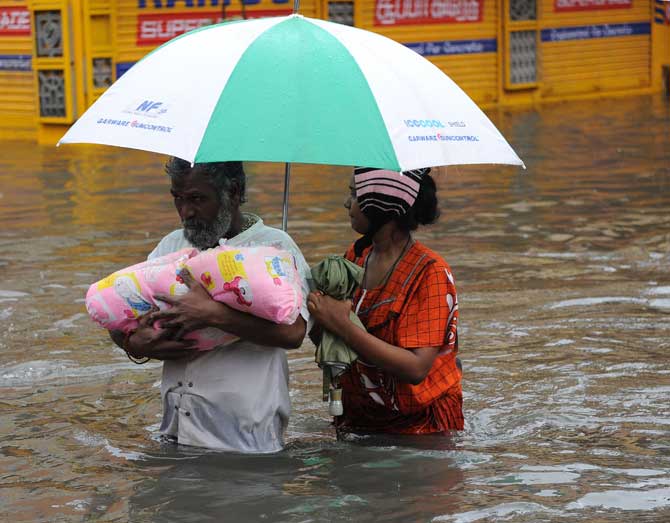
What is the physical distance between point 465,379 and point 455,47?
15672 millimetres

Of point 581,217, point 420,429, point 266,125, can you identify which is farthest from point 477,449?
point 581,217

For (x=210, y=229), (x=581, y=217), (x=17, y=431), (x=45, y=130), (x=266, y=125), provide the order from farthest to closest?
(x=45, y=130), (x=581, y=217), (x=17, y=431), (x=210, y=229), (x=266, y=125)

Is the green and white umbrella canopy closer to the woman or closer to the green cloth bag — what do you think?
the woman

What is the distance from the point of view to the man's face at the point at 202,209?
4285mm

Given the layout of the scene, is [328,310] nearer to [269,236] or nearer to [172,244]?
[269,236]

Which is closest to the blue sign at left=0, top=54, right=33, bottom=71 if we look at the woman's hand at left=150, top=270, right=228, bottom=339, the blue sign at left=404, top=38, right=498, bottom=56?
the blue sign at left=404, top=38, right=498, bottom=56

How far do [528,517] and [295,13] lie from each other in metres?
1.98

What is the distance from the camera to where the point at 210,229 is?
433cm

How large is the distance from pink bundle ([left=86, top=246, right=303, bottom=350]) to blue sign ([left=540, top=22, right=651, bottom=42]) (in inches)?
798

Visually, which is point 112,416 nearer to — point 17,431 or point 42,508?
point 17,431

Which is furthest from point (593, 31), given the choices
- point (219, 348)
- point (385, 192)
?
point (219, 348)

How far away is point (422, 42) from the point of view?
21.3 metres

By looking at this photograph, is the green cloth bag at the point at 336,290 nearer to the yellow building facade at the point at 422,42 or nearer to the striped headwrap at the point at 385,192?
the striped headwrap at the point at 385,192

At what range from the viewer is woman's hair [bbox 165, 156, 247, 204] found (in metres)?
4.28
